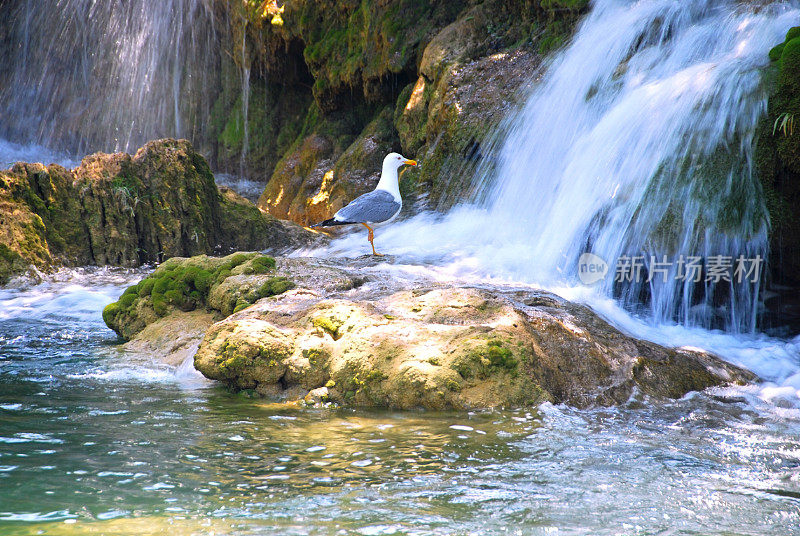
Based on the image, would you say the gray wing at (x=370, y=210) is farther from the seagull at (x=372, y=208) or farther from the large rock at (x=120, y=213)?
the large rock at (x=120, y=213)

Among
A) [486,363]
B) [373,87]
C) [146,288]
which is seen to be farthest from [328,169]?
[486,363]

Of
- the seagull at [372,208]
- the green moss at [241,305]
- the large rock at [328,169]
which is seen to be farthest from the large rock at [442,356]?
the large rock at [328,169]

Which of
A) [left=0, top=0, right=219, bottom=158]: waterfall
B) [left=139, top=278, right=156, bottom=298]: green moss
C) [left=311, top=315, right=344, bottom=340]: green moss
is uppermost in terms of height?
[left=0, top=0, right=219, bottom=158]: waterfall

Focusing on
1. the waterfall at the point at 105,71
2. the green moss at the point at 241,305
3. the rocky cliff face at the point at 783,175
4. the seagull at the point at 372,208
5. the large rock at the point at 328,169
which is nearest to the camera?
the green moss at the point at 241,305

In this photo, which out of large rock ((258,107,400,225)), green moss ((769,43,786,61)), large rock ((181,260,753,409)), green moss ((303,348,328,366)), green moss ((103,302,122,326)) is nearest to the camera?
large rock ((181,260,753,409))

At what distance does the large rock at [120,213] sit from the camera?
915 centimetres

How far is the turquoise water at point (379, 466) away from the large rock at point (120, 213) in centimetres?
511

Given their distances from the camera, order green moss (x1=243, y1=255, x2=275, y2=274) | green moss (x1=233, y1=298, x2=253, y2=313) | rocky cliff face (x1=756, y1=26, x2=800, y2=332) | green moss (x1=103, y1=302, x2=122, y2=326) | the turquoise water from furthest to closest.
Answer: green moss (x1=103, y1=302, x2=122, y2=326) → green moss (x1=243, y1=255, x2=275, y2=274) → rocky cliff face (x1=756, y1=26, x2=800, y2=332) → green moss (x1=233, y1=298, x2=253, y2=313) → the turquoise water

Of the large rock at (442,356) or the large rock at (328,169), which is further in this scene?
the large rock at (328,169)

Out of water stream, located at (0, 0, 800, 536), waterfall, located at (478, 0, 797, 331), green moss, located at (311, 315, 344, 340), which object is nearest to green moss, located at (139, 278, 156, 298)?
water stream, located at (0, 0, 800, 536)

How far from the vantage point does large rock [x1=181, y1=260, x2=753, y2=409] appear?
13.9 ft

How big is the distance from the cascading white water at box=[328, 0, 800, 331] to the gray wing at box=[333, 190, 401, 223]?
2.78 feet

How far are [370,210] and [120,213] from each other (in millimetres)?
4011

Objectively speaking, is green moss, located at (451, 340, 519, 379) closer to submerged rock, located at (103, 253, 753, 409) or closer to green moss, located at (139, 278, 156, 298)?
submerged rock, located at (103, 253, 753, 409)
